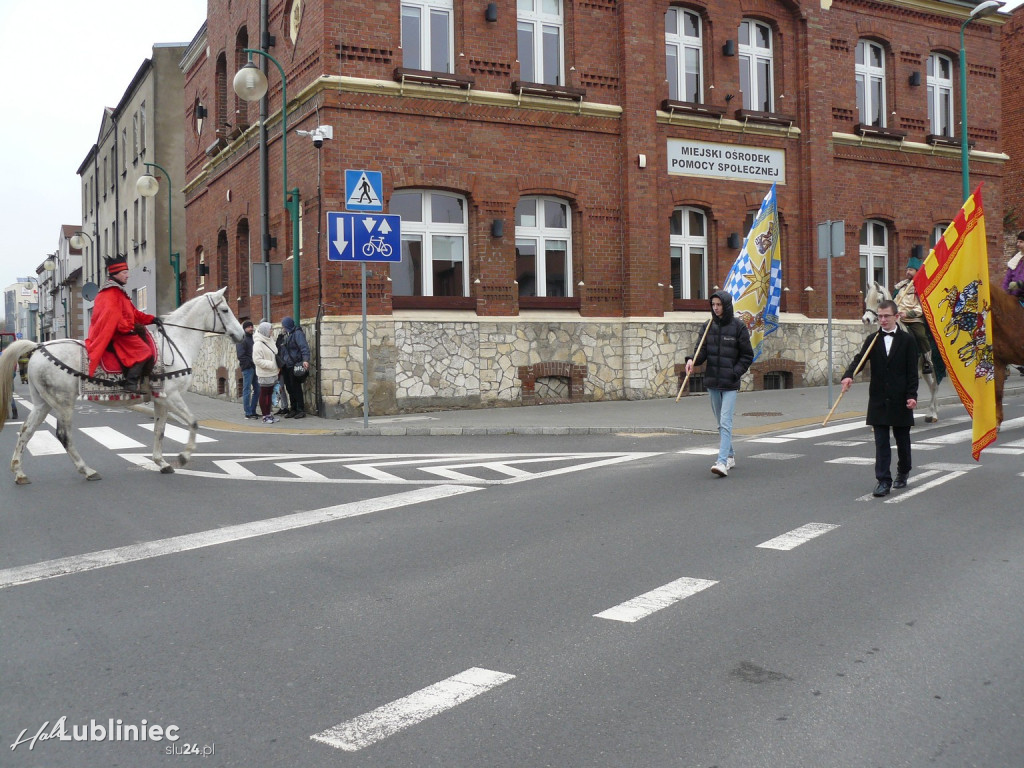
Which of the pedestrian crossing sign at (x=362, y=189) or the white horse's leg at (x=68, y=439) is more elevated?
the pedestrian crossing sign at (x=362, y=189)

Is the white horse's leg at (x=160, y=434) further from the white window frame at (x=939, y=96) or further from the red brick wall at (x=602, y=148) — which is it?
the white window frame at (x=939, y=96)

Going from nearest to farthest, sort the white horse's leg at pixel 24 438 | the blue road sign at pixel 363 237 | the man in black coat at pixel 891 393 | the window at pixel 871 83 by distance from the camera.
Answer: the man in black coat at pixel 891 393 → the white horse's leg at pixel 24 438 → the blue road sign at pixel 363 237 → the window at pixel 871 83

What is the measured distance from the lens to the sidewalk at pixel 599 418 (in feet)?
49.1

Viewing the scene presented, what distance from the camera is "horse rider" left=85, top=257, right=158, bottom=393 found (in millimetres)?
10234

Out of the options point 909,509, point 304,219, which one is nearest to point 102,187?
point 304,219

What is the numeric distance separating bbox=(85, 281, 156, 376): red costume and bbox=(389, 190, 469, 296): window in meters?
8.15

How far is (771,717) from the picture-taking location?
3.71 metres

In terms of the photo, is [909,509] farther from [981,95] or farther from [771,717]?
[981,95]

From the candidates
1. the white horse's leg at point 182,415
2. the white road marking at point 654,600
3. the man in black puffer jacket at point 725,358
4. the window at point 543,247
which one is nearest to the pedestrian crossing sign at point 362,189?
the window at point 543,247

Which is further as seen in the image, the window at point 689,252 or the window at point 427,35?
the window at point 689,252

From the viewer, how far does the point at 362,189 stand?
15305 mm

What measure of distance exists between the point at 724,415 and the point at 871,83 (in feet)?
59.4

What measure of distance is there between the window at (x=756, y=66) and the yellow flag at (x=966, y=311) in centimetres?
1411

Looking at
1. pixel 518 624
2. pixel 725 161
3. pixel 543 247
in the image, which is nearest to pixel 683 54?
pixel 725 161
